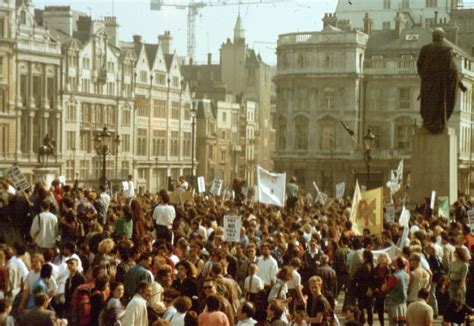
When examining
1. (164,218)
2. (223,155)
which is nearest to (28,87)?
(223,155)

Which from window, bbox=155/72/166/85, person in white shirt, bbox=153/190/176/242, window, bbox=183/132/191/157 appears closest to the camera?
person in white shirt, bbox=153/190/176/242

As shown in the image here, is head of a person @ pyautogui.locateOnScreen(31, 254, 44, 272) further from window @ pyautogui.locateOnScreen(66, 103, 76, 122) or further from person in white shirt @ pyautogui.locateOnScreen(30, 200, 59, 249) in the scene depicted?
window @ pyautogui.locateOnScreen(66, 103, 76, 122)

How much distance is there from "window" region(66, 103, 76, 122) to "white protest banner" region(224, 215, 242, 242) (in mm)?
65004

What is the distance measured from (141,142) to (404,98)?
2287cm

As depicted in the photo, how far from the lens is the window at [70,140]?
8425 cm

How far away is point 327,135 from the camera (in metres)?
88.2

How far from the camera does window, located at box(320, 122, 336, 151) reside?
87.8 meters

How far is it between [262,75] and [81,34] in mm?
44702

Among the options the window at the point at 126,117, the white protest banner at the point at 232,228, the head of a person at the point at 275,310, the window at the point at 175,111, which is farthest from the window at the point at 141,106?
the head of a person at the point at 275,310

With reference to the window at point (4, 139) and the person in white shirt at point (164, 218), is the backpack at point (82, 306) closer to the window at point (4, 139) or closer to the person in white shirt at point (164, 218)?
the person in white shirt at point (164, 218)

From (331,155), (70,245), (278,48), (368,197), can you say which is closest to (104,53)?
(278,48)

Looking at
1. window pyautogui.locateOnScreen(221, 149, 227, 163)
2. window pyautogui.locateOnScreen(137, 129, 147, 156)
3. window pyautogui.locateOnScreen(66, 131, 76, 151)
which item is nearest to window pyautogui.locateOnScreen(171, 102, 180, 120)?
window pyautogui.locateOnScreen(137, 129, 147, 156)

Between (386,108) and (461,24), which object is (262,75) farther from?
(386,108)

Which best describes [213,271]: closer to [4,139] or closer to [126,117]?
[4,139]
